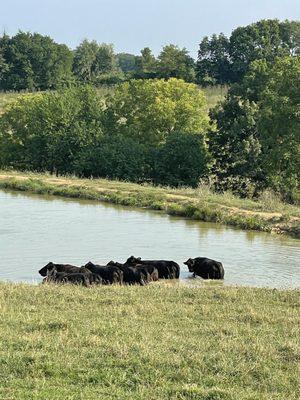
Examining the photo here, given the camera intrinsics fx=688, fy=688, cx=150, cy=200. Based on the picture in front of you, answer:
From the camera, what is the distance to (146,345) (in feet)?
27.9

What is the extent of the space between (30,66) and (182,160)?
4398cm

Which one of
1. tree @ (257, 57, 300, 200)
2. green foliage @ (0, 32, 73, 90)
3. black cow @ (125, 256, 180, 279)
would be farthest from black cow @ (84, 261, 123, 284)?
green foliage @ (0, 32, 73, 90)

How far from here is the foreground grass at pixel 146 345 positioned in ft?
22.7

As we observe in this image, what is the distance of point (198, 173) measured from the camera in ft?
130

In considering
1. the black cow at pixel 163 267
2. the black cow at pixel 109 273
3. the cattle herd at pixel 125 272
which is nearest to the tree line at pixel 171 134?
the cattle herd at pixel 125 272

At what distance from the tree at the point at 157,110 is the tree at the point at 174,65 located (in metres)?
24.9

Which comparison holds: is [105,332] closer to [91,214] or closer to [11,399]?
[11,399]

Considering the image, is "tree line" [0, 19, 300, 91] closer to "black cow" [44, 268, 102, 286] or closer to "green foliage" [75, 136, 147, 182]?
"green foliage" [75, 136, 147, 182]

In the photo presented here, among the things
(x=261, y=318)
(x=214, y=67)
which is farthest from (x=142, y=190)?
(x=214, y=67)

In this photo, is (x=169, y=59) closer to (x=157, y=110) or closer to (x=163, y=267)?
(x=157, y=110)

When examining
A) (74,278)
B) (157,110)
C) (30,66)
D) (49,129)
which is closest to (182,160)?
(157,110)

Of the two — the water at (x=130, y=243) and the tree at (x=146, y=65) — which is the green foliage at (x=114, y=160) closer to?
the water at (x=130, y=243)

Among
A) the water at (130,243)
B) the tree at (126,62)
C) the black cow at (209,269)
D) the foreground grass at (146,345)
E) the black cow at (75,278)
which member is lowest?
the water at (130,243)

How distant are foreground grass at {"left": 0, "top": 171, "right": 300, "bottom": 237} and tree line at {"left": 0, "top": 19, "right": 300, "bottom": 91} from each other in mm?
29277
